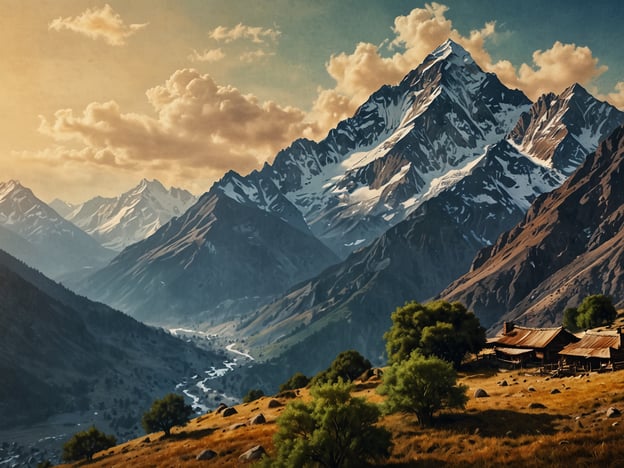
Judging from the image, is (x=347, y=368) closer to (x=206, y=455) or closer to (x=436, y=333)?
(x=436, y=333)

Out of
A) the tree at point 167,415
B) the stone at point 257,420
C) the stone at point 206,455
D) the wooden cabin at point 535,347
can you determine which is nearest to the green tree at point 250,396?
the tree at point 167,415

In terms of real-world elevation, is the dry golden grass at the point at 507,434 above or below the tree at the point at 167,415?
below

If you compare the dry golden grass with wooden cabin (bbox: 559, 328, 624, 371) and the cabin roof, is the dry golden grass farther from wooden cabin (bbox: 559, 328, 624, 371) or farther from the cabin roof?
the cabin roof

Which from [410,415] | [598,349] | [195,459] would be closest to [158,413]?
[195,459]

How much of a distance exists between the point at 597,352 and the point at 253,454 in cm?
5067

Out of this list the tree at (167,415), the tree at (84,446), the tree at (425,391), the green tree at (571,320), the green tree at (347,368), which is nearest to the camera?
the tree at (425,391)

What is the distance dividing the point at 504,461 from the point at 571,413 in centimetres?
1322

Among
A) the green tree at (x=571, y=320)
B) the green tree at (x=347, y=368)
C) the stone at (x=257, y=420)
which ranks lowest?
the green tree at (x=571, y=320)

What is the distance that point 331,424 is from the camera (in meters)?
43.3

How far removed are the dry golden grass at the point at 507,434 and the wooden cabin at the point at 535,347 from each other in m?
13.8

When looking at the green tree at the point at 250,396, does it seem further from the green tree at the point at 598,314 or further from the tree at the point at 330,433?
the tree at the point at 330,433

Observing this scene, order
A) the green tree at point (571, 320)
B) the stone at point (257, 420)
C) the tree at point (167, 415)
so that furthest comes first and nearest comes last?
the green tree at point (571, 320) → the tree at point (167, 415) → the stone at point (257, 420)

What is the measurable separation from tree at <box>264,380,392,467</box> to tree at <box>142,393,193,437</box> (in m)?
61.7

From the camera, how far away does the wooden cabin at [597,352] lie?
71.1 m
